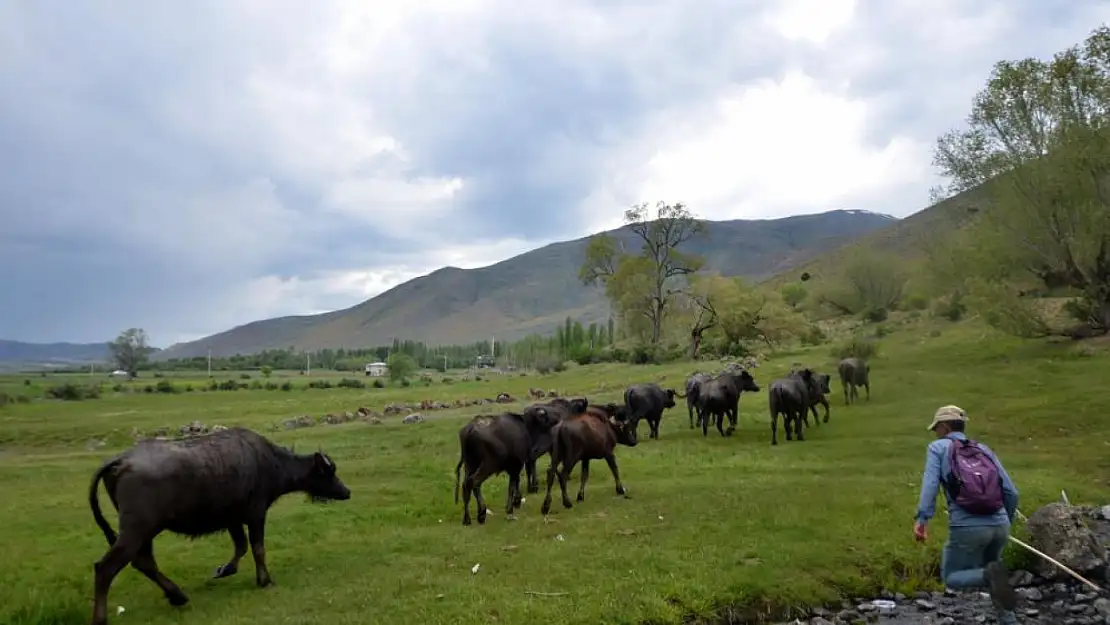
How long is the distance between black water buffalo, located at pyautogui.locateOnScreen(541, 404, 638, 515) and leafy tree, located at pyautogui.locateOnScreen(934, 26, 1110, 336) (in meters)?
27.9

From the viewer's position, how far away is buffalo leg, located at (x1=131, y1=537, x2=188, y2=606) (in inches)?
402

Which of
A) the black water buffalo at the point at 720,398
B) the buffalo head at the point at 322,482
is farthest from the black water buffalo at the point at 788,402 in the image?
the buffalo head at the point at 322,482

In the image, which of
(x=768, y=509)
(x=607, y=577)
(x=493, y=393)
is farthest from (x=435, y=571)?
(x=493, y=393)

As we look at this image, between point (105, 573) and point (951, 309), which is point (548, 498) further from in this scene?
point (951, 309)

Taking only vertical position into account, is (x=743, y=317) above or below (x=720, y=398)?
above

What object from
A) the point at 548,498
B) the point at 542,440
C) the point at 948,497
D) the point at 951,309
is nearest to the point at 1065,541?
the point at 948,497

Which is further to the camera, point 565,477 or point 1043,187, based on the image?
point 1043,187

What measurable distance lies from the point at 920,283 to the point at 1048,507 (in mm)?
66859

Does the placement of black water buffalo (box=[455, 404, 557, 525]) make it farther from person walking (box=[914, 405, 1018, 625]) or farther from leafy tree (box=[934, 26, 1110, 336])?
leafy tree (box=[934, 26, 1110, 336])

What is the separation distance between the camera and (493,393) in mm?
51344

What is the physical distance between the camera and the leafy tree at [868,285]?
3435 inches

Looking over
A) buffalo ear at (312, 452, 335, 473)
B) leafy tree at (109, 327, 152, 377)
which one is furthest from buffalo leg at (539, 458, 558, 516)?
leafy tree at (109, 327, 152, 377)

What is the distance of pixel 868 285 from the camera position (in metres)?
88.7

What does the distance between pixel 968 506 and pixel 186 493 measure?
969cm
